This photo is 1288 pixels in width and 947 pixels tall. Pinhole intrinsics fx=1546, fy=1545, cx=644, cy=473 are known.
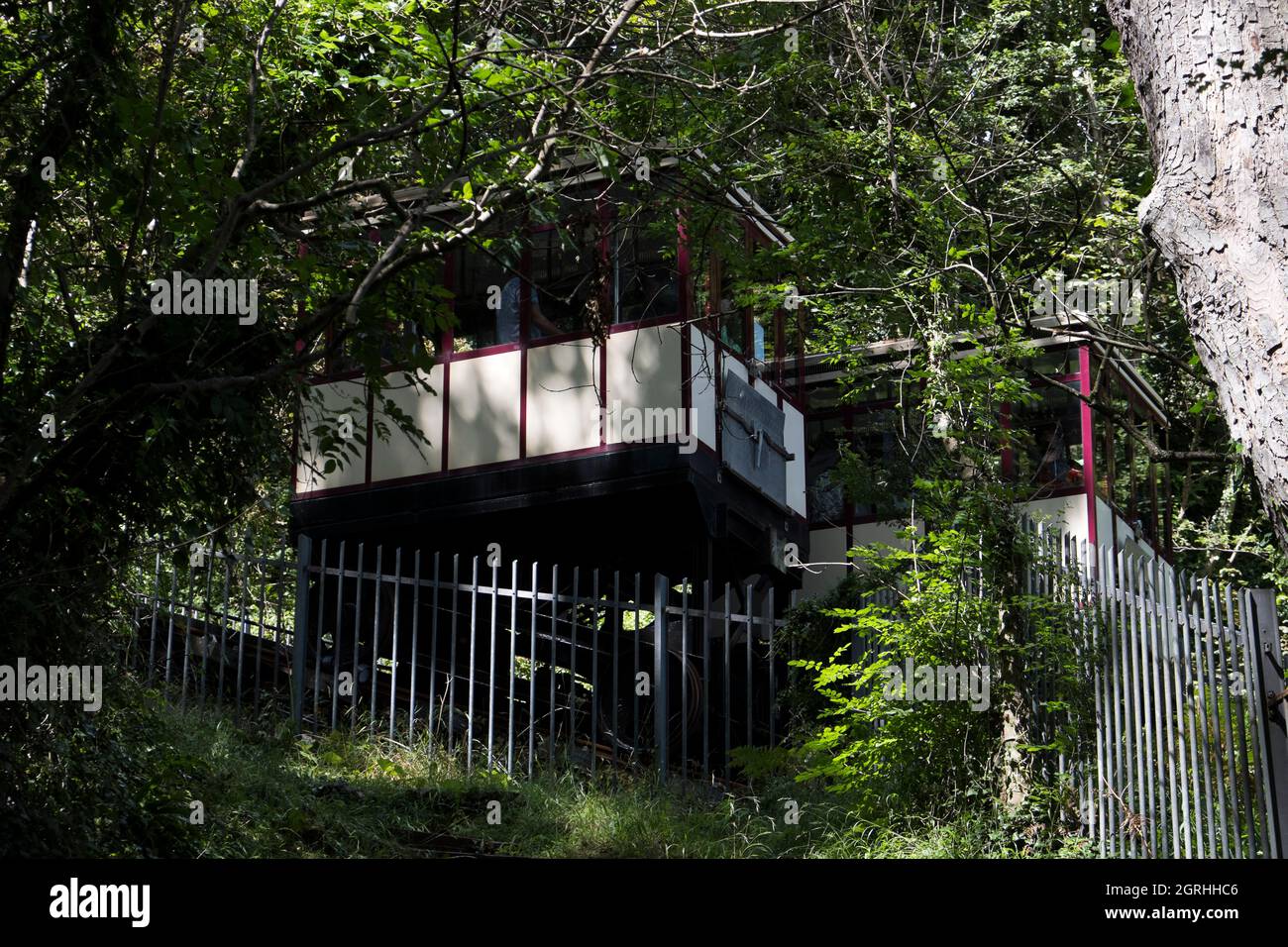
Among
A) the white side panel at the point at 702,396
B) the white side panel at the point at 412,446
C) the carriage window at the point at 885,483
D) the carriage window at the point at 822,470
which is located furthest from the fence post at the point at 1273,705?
the carriage window at the point at 822,470

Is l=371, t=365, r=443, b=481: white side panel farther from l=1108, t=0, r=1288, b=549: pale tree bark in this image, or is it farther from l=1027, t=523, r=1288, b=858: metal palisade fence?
l=1108, t=0, r=1288, b=549: pale tree bark

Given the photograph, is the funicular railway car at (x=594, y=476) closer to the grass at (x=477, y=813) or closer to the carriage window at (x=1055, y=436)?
the carriage window at (x=1055, y=436)

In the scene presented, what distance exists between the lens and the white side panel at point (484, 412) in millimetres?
14461

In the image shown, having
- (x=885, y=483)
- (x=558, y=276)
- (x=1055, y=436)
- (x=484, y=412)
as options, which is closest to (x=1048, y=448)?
(x=1055, y=436)

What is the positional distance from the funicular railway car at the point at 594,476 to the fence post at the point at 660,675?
74cm

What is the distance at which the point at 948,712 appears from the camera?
9.18 metres

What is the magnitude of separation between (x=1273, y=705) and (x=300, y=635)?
7.22 meters

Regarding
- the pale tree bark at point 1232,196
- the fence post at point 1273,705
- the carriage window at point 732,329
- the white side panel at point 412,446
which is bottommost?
the fence post at point 1273,705

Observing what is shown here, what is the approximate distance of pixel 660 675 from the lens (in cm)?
1150

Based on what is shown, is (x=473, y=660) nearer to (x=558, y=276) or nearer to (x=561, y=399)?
(x=561, y=399)
